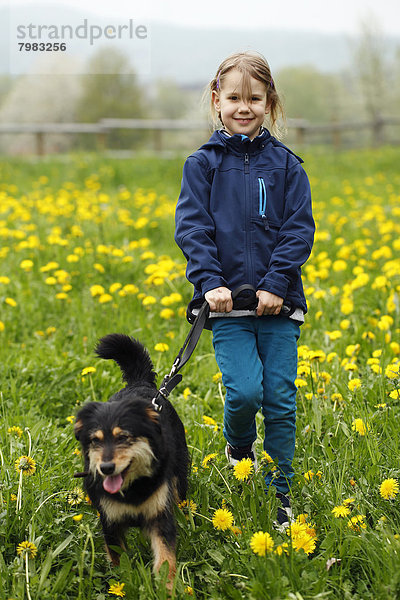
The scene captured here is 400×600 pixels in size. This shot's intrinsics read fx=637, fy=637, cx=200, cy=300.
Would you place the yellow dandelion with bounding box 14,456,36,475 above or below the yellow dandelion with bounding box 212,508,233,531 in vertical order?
above

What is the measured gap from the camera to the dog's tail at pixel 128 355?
2.59 m

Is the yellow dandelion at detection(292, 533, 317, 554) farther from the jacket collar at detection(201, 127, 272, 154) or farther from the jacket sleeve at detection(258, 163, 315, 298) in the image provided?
the jacket collar at detection(201, 127, 272, 154)

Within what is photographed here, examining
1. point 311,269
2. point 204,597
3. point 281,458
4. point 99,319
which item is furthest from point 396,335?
point 204,597

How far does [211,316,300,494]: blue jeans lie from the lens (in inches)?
98.0

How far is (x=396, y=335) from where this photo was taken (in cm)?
405

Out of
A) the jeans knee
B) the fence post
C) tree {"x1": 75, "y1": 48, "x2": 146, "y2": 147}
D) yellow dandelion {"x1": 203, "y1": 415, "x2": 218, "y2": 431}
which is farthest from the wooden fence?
tree {"x1": 75, "y1": 48, "x2": 146, "y2": 147}

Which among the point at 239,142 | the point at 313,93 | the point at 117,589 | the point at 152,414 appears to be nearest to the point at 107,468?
the point at 152,414

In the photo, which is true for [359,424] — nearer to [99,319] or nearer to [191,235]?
[191,235]

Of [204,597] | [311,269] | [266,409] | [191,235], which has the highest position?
[191,235]

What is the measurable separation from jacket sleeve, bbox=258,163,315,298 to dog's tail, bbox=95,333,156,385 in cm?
60

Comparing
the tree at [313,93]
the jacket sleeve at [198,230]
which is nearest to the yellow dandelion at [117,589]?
the jacket sleeve at [198,230]

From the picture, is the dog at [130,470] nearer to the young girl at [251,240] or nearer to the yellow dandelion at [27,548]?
the yellow dandelion at [27,548]

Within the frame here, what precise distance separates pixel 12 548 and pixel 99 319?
7.52 ft

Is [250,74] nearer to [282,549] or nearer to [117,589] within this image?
[282,549]
